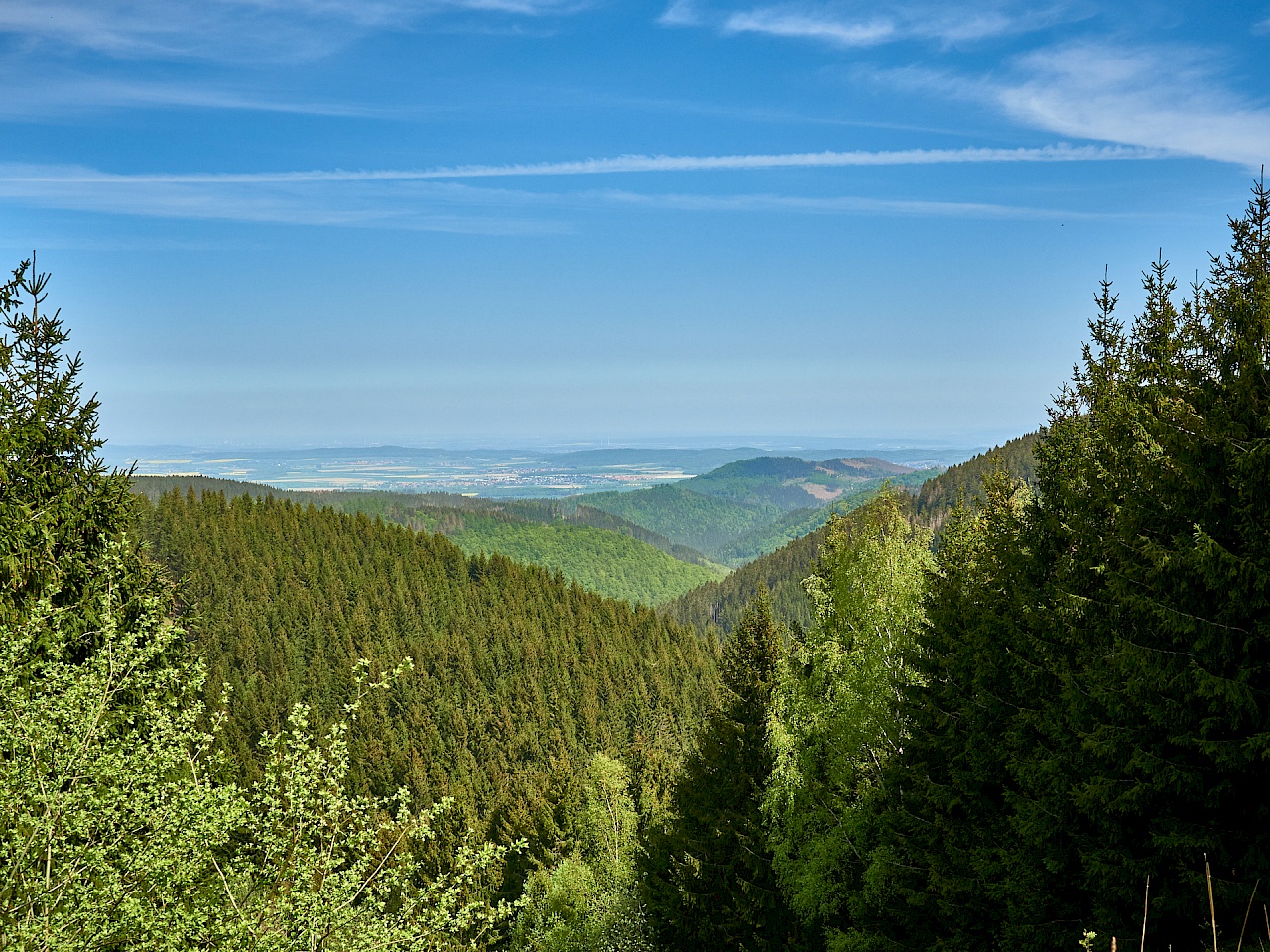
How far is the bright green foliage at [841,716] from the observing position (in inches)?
698

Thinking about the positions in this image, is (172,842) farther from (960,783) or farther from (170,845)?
(960,783)

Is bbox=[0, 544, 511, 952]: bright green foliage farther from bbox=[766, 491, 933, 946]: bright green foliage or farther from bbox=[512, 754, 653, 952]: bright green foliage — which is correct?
bbox=[512, 754, 653, 952]: bright green foliage

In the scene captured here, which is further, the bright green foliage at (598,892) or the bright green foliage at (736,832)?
the bright green foliage at (598,892)

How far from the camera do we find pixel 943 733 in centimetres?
1606

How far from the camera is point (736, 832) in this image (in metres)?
20.9

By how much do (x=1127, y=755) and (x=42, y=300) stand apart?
20618 millimetres

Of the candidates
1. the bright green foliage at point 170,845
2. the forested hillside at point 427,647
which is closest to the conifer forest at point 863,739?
the bright green foliage at point 170,845

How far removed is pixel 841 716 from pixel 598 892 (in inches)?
700

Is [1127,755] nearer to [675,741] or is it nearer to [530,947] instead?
[530,947]

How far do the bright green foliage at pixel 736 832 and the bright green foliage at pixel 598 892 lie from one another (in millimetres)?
3758

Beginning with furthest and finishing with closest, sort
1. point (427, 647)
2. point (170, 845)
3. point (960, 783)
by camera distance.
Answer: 1. point (427, 647)
2. point (960, 783)
3. point (170, 845)

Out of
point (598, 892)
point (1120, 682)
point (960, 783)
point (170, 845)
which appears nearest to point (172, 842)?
point (170, 845)

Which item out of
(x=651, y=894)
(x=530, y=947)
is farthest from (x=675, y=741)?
(x=651, y=894)

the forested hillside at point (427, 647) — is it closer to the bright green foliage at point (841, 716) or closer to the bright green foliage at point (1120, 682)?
the bright green foliage at point (841, 716)
